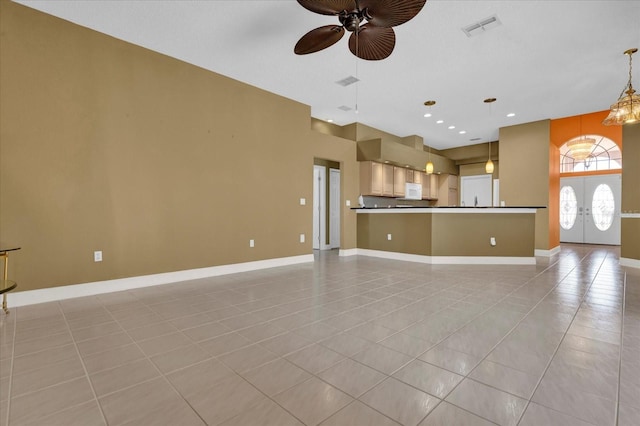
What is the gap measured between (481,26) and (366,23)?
175 centimetres

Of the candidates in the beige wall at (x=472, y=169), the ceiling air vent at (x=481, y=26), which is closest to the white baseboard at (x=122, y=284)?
the ceiling air vent at (x=481, y=26)

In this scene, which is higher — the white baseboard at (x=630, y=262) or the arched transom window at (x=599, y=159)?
the arched transom window at (x=599, y=159)

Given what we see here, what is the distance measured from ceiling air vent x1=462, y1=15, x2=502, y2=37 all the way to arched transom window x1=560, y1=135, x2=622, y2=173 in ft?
22.3

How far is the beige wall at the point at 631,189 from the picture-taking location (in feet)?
17.7

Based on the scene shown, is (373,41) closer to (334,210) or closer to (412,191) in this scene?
(334,210)

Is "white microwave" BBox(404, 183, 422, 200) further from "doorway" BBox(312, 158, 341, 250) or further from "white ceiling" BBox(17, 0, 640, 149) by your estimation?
"white ceiling" BBox(17, 0, 640, 149)

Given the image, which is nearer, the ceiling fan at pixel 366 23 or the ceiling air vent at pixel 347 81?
the ceiling fan at pixel 366 23

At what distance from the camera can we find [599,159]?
8.98 m

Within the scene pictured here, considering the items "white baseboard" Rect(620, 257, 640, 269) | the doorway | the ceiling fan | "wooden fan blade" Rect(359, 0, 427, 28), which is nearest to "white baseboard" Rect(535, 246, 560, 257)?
"white baseboard" Rect(620, 257, 640, 269)

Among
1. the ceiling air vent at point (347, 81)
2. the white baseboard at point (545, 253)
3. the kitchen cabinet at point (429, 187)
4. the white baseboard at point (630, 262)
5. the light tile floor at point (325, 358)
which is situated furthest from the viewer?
the kitchen cabinet at point (429, 187)

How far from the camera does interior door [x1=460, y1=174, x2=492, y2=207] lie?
32.6 feet

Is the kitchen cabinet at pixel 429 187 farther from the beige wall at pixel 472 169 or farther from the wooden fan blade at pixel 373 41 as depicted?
the wooden fan blade at pixel 373 41

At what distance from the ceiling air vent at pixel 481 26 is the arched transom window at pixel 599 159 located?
6.80 metres

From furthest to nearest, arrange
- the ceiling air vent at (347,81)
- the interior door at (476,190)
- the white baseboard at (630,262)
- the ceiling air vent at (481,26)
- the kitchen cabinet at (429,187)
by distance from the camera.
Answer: the interior door at (476,190) → the kitchen cabinet at (429,187) → the white baseboard at (630,262) → the ceiling air vent at (347,81) → the ceiling air vent at (481,26)
